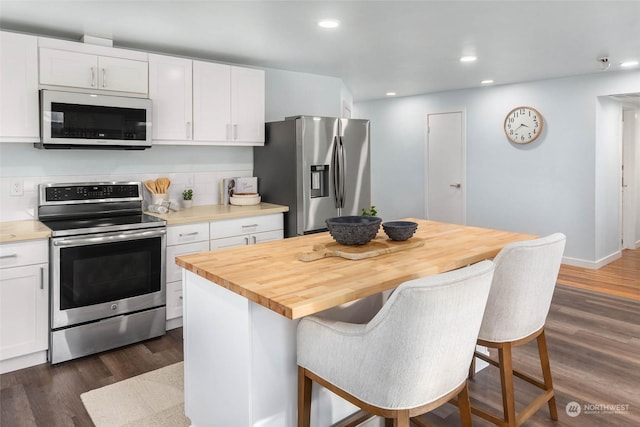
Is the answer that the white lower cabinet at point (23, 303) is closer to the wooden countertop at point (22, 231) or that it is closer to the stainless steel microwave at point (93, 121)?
the wooden countertop at point (22, 231)

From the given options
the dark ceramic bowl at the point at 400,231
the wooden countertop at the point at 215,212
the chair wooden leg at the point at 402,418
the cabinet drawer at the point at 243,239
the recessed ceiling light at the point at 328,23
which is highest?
the recessed ceiling light at the point at 328,23

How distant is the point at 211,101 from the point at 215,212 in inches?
39.3

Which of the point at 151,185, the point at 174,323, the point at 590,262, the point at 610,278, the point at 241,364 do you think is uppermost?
the point at 151,185

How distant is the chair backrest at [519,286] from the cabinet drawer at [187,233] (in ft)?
7.75

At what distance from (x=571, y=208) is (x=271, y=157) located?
377cm

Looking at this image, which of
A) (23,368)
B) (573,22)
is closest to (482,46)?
(573,22)

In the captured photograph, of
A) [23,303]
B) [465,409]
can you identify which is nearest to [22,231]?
[23,303]

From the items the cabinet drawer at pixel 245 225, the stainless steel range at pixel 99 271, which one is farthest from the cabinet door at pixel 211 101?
the stainless steel range at pixel 99 271

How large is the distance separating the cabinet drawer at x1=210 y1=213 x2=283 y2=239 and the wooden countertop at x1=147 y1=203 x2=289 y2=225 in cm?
5

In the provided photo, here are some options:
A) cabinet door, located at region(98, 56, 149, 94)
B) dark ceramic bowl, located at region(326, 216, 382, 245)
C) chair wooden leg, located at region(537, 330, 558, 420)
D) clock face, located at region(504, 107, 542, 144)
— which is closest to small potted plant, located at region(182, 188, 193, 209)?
cabinet door, located at region(98, 56, 149, 94)

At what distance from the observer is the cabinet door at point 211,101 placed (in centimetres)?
388

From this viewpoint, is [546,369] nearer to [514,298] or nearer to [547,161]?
[514,298]

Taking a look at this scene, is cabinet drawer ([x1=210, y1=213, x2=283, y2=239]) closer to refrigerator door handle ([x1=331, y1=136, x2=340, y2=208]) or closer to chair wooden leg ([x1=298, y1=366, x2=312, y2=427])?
refrigerator door handle ([x1=331, y1=136, x2=340, y2=208])

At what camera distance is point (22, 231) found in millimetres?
Result: 2889
